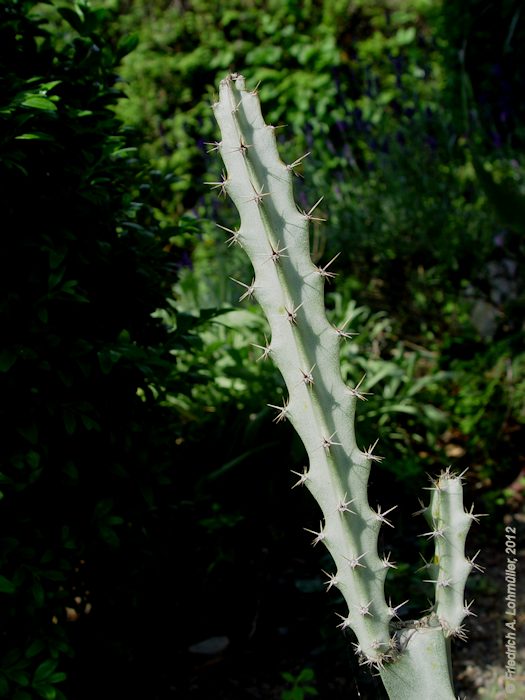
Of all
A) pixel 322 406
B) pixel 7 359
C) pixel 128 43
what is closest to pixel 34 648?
pixel 7 359

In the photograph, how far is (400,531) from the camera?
3.19 m

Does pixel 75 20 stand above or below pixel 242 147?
above

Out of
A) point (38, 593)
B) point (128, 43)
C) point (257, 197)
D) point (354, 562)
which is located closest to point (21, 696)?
point (38, 593)

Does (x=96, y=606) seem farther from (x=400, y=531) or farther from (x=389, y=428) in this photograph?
(x=389, y=428)

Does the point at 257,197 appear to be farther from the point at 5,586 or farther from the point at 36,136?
the point at 5,586

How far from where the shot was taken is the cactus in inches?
58.7

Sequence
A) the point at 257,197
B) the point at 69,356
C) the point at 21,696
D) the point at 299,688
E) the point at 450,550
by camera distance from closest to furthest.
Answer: the point at 257,197, the point at 450,550, the point at 21,696, the point at 69,356, the point at 299,688

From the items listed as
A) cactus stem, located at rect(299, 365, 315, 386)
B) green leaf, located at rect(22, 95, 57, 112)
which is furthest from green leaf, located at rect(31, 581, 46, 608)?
green leaf, located at rect(22, 95, 57, 112)

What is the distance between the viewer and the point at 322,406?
4.97ft

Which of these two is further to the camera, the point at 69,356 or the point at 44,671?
the point at 69,356

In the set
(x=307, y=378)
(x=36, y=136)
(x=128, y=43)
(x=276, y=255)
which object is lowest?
(x=307, y=378)

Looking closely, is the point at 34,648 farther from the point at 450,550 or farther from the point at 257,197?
the point at 257,197

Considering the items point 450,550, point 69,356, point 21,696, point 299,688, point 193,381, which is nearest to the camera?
point 450,550

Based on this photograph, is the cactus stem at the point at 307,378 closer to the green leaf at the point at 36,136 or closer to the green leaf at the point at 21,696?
the green leaf at the point at 36,136
